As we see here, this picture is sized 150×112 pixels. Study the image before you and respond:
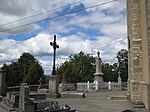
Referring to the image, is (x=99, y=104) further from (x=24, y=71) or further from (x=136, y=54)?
(x=24, y=71)

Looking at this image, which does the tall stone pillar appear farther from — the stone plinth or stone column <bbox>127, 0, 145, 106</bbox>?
the stone plinth

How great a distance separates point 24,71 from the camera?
57.2 meters

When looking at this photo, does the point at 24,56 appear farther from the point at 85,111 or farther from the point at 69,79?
the point at 85,111

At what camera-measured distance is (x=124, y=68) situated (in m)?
82.8

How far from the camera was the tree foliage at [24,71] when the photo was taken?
174ft

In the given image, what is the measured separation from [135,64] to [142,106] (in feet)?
8.20

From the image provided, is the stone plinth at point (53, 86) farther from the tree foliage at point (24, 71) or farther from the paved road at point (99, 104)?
the tree foliage at point (24, 71)

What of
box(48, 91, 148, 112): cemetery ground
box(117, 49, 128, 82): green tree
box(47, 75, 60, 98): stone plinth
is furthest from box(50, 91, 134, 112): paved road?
box(117, 49, 128, 82): green tree

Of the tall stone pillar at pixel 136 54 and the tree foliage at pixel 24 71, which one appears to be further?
the tree foliage at pixel 24 71

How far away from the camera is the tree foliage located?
174ft

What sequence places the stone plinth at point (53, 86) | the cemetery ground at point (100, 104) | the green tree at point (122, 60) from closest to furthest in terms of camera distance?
the cemetery ground at point (100, 104), the stone plinth at point (53, 86), the green tree at point (122, 60)

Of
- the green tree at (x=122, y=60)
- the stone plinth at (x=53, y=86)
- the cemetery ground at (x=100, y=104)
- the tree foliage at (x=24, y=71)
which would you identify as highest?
the green tree at (x=122, y=60)

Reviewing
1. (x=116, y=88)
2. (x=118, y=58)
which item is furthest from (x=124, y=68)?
(x=116, y=88)

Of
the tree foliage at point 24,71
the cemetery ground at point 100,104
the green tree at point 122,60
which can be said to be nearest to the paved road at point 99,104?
the cemetery ground at point 100,104
